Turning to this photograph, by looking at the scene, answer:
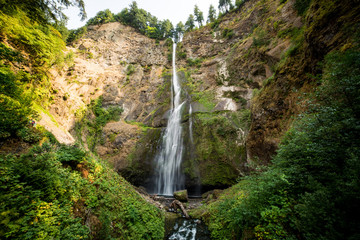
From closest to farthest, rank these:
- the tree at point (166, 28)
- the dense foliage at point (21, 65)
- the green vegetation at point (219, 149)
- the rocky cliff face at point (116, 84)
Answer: the dense foliage at point (21, 65) → the green vegetation at point (219, 149) → the rocky cliff face at point (116, 84) → the tree at point (166, 28)

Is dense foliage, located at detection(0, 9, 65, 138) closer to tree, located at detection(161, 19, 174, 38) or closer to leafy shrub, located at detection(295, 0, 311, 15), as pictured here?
leafy shrub, located at detection(295, 0, 311, 15)

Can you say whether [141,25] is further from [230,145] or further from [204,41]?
[230,145]

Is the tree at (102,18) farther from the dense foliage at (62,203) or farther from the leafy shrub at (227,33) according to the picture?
the dense foliage at (62,203)

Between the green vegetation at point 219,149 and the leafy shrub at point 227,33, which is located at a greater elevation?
the leafy shrub at point 227,33

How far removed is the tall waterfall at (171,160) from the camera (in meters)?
13.5

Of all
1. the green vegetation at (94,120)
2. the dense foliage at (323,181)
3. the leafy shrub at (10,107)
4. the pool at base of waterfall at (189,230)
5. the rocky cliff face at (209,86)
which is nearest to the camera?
the dense foliage at (323,181)

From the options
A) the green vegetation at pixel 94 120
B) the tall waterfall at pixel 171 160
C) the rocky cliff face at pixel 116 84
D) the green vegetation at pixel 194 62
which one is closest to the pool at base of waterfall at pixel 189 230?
the tall waterfall at pixel 171 160

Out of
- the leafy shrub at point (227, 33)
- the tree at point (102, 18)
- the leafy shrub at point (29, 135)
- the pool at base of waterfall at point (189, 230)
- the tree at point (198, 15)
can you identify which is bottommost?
the pool at base of waterfall at point (189, 230)

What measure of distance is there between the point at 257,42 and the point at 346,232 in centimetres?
1642

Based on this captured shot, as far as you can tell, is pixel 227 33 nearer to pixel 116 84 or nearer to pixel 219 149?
pixel 116 84

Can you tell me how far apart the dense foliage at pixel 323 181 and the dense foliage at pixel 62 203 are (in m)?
3.71

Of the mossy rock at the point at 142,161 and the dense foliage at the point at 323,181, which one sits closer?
the dense foliage at the point at 323,181

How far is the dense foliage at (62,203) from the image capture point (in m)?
2.47

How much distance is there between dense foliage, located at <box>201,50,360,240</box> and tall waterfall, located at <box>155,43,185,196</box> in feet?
31.9
